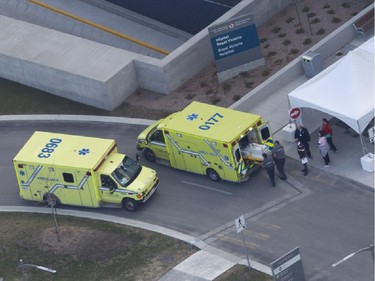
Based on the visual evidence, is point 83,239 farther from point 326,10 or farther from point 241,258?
point 326,10

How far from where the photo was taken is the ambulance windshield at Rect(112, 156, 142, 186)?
136 ft

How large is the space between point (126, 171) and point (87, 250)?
364 cm

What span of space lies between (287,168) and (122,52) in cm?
1084

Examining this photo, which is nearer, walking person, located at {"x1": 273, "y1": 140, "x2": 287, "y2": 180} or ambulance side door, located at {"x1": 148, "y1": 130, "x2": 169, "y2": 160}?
walking person, located at {"x1": 273, "y1": 140, "x2": 287, "y2": 180}

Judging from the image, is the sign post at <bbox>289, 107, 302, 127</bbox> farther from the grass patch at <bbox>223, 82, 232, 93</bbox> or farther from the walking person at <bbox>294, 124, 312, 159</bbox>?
the grass patch at <bbox>223, 82, 232, 93</bbox>

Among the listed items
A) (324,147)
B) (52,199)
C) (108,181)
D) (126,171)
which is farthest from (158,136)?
(324,147)

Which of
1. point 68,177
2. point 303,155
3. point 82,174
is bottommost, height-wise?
point 303,155

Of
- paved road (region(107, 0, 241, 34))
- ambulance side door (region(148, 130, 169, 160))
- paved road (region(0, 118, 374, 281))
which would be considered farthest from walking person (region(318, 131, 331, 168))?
paved road (region(107, 0, 241, 34))

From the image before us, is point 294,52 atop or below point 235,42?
below

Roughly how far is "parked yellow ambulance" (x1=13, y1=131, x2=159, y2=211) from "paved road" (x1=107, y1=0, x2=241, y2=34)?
14135mm

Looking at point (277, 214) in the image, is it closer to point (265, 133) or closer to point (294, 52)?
point (265, 133)

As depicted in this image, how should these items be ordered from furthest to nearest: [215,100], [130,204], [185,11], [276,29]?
[185,11]
[276,29]
[215,100]
[130,204]

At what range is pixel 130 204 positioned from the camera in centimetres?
4162

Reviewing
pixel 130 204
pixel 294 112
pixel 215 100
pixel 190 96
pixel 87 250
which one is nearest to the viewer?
pixel 87 250
